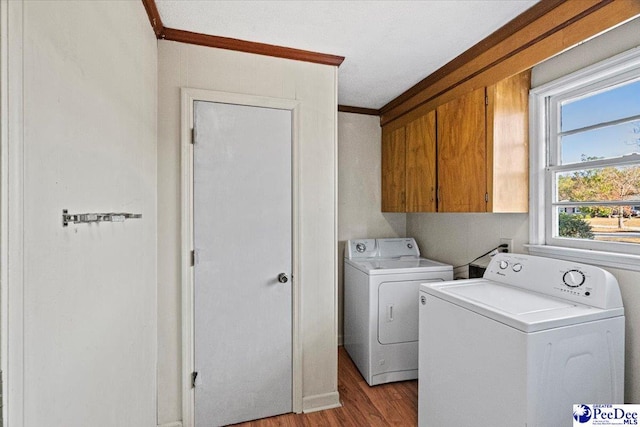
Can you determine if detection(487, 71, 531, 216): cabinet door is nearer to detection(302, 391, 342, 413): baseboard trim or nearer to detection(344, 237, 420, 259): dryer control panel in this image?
detection(344, 237, 420, 259): dryer control panel

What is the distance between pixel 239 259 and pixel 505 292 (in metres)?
1.53

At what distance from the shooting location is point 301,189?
6.54ft

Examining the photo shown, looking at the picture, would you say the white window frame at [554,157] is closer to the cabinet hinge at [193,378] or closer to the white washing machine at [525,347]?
the white washing machine at [525,347]

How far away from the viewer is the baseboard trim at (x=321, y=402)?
6.57ft

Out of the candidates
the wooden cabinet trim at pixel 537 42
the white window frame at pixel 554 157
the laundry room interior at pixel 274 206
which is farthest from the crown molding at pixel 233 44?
the white window frame at pixel 554 157

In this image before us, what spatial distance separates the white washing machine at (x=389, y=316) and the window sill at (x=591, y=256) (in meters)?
0.74

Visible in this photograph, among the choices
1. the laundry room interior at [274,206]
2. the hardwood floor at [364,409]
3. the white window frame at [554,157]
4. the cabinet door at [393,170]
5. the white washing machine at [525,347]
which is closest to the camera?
the laundry room interior at [274,206]

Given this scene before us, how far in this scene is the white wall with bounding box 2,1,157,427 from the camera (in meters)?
0.59

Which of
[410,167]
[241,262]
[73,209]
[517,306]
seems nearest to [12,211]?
A: [73,209]

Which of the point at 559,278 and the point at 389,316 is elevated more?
the point at 559,278

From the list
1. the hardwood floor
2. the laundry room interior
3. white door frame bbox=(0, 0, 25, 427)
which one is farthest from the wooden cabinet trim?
the hardwood floor

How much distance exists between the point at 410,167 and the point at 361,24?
4.23ft

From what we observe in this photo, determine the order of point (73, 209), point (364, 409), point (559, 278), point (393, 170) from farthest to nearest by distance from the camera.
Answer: point (393, 170), point (364, 409), point (559, 278), point (73, 209)

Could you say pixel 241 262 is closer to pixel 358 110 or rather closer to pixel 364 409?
pixel 364 409
